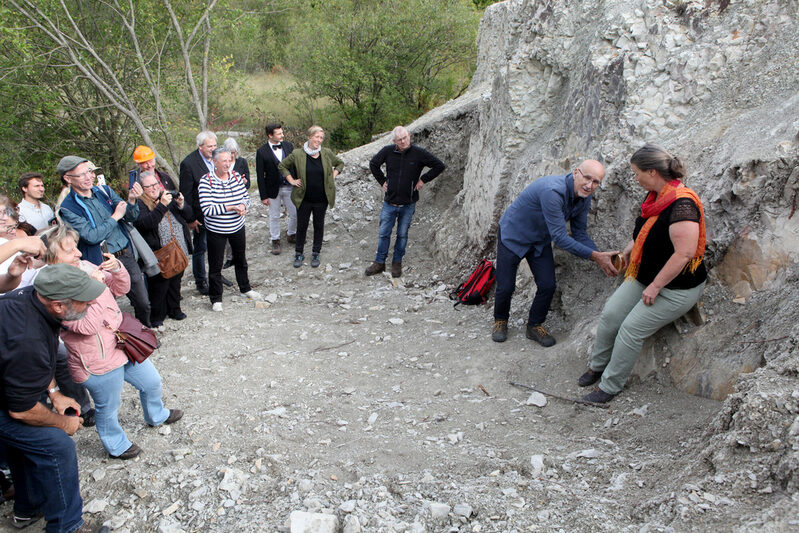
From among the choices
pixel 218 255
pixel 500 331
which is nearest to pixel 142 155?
pixel 218 255

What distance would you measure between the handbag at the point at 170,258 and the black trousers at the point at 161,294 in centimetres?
11

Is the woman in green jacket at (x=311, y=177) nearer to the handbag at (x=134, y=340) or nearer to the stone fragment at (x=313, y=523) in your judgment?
the handbag at (x=134, y=340)

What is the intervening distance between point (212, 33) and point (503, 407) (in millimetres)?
9904

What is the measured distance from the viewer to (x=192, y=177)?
22.0ft

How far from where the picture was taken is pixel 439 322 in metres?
6.32

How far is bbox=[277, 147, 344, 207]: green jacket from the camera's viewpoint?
7625 mm

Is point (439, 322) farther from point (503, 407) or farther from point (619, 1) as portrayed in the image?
point (619, 1)

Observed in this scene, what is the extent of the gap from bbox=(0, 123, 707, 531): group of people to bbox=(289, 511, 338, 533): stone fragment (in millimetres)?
1333

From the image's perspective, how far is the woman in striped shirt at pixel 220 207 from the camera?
6.36 m

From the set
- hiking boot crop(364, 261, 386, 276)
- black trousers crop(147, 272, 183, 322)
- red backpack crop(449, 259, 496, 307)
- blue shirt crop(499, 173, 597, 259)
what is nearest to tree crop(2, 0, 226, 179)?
black trousers crop(147, 272, 183, 322)

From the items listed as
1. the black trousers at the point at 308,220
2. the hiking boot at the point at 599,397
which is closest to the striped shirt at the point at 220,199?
the black trousers at the point at 308,220

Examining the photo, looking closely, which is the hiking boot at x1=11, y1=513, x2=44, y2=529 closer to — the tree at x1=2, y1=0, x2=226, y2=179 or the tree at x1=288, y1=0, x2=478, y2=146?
the tree at x1=2, y1=0, x2=226, y2=179

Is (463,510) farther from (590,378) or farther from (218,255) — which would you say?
(218,255)

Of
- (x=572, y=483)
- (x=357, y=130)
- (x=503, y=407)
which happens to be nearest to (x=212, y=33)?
(x=357, y=130)
